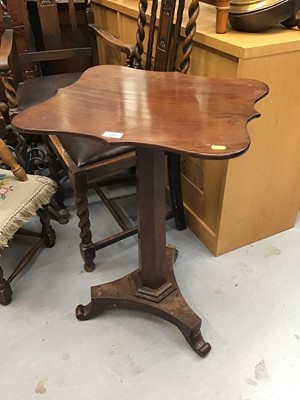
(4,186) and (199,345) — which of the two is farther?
(4,186)

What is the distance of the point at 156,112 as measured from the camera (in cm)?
91

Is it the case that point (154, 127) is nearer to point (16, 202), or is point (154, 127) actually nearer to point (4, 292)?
point (16, 202)

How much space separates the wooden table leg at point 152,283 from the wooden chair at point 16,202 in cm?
32

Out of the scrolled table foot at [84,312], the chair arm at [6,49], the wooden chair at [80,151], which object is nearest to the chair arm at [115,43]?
the wooden chair at [80,151]

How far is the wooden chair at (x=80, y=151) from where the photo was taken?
134 cm

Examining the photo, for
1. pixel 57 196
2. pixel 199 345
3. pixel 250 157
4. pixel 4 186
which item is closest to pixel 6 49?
pixel 4 186

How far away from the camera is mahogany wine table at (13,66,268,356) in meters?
0.81

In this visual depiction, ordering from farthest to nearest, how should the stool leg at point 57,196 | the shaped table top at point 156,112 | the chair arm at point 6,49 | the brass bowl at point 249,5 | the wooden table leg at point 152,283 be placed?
the stool leg at point 57,196 → the chair arm at point 6,49 → the brass bowl at point 249,5 → the wooden table leg at point 152,283 → the shaped table top at point 156,112

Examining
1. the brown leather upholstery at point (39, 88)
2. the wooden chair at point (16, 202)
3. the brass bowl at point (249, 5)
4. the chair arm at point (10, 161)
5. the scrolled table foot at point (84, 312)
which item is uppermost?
the brass bowl at point (249, 5)

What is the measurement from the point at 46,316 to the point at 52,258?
0.31 m

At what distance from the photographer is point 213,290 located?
149cm

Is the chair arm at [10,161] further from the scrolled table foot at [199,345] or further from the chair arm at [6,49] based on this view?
the scrolled table foot at [199,345]

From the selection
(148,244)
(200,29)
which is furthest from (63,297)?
(200,29)

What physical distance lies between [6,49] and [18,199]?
2.23ft
